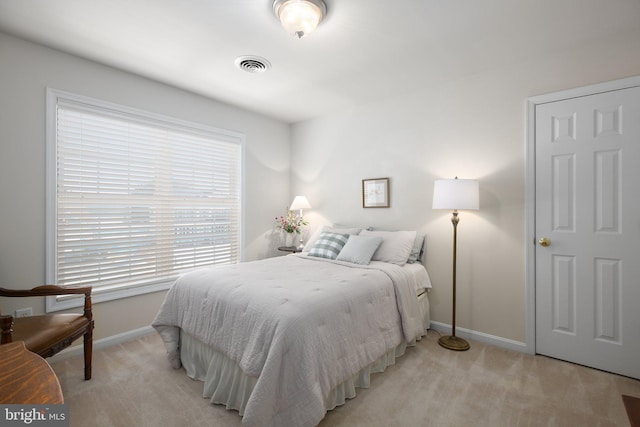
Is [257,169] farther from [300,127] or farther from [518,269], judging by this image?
[518,269]

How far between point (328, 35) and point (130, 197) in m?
2.43

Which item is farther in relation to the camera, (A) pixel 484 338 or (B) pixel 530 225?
(A) pixel 484 338

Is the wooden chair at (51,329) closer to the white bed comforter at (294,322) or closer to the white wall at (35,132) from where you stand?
the white wall at (35,132)

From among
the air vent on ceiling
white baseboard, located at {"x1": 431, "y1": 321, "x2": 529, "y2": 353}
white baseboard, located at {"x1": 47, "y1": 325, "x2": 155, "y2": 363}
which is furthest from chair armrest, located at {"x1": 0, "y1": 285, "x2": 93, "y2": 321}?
white baseboard, located at {"x1": 431, "y1": 321, "x2": 529, "y2": 353}

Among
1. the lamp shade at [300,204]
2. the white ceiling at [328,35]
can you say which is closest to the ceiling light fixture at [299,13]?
the white ceiling at [328,35]

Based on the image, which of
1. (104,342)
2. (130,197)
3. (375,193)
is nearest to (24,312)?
(104,342)

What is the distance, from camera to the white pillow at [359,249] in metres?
2.92

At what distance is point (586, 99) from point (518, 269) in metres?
1.52

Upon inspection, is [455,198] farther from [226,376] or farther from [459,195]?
[226,376]

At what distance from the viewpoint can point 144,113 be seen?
10.2 feet

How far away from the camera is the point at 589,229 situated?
95.7 inches

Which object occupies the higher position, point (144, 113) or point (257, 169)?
point (144, 113)

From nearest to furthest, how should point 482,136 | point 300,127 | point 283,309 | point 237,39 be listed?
1. point 283,309
2. point 237,39
3. point 482,136
4. point 300,127

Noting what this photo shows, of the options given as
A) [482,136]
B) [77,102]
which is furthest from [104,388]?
[482,136]
